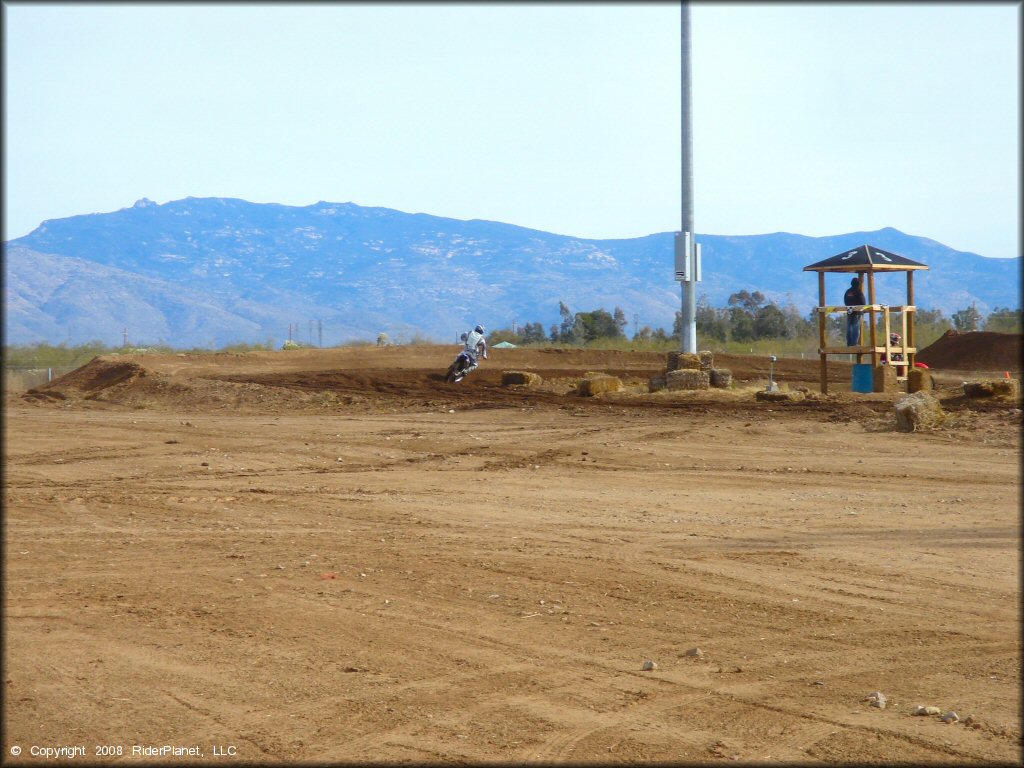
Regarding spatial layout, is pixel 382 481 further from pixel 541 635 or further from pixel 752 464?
pixel 541 635

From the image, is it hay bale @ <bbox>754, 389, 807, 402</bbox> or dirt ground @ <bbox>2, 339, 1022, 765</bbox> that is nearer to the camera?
dirt ground @ <bbox>2, 339, 1022, 765</bbox>

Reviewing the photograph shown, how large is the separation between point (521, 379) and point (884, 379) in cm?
923

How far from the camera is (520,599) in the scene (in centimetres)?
873

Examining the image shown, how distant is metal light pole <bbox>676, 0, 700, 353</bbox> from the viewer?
3095cm

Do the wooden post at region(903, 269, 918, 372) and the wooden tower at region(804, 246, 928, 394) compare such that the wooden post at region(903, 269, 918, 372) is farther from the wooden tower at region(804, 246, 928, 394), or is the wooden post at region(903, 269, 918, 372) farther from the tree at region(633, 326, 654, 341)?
the tree at region(633, 326, 654, 341)

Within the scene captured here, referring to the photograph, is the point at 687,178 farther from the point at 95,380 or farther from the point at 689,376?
the point at 95,380

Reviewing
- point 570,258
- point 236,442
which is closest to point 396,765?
point 236,442

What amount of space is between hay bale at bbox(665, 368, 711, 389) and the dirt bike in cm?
635

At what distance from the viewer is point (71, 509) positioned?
1269cm

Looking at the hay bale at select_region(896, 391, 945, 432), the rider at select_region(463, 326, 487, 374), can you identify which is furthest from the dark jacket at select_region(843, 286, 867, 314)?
the rider at select_region(463, 326, 487, 374)

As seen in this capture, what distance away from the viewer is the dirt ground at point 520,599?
607 cm

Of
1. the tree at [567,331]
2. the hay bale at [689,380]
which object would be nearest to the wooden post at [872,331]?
the hay bale at [689,380]

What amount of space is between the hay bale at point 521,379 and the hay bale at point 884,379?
8.70m

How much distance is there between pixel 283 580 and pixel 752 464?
8.86 m
